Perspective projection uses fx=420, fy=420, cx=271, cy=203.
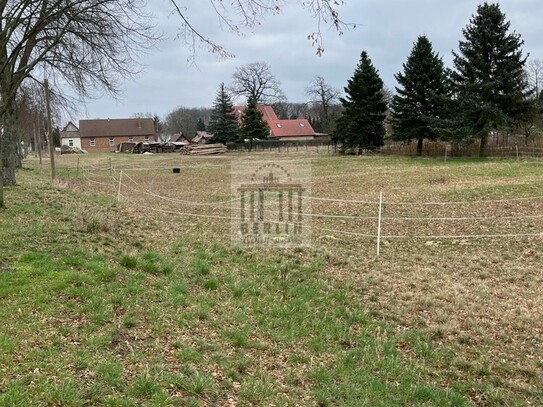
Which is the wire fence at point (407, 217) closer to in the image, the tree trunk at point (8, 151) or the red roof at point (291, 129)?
the tree trunk at point (8, 151)

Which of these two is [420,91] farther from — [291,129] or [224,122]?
[291,129]

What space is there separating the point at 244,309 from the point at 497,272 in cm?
432

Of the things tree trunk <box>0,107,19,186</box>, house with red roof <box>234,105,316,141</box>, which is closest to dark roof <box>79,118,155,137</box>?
house with red roof <box>234,105,316,141</box>

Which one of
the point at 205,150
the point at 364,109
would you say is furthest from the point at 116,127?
the point at 364,109

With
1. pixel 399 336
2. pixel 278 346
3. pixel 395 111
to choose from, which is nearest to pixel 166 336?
pixel 278 346

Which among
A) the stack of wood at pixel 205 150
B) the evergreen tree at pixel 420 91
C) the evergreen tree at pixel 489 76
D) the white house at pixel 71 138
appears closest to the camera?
the evergreen tree at pixel 489 76

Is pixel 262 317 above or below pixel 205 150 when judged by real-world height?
below

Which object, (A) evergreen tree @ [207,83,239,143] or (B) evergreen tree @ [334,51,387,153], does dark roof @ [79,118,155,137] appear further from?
(B) evergreen tree @ [334,51,387,153]

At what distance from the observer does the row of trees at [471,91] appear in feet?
93.8

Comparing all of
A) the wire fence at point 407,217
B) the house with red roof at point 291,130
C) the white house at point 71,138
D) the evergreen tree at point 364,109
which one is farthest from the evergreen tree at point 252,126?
the white house at point 71,138

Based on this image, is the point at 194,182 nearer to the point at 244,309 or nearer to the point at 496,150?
the point at 244,309

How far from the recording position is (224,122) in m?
58.7

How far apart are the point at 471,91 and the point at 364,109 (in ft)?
32.3

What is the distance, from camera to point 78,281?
16.6ft
